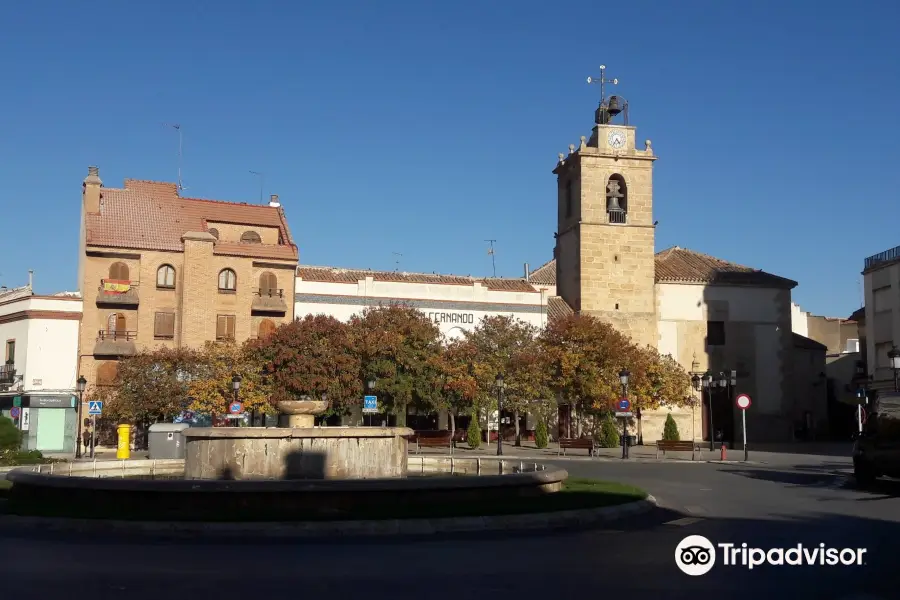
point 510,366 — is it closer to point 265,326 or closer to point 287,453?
point 265,326

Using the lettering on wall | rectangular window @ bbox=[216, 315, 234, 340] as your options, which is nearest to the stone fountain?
rectangular window @ bbox=[216, 315, 234, 340]

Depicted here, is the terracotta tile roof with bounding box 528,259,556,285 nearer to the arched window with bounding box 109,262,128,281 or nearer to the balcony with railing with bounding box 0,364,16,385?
the arched window with bounding box 109,262,128,281

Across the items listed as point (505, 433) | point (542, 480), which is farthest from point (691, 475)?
point (505, 433)

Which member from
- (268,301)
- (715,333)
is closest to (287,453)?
(268,301)

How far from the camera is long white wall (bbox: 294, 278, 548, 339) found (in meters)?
52.1

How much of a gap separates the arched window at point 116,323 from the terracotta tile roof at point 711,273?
92.6ft

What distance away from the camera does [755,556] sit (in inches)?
449

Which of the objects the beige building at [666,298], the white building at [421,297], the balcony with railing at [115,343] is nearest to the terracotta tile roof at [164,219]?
the white building at [421,297]

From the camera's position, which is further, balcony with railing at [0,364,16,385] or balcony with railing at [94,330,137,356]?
balcony with railing at [94,330,137,356]

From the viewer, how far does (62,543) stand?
1259 cm

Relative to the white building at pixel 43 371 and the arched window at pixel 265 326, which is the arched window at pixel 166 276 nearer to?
the white building at pixel 43 371

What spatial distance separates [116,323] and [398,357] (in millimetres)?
15001

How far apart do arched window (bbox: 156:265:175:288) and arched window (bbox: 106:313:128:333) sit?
8.24 feet

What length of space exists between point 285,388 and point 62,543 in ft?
100
